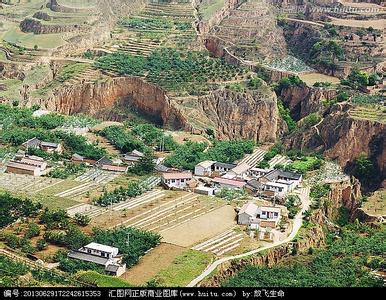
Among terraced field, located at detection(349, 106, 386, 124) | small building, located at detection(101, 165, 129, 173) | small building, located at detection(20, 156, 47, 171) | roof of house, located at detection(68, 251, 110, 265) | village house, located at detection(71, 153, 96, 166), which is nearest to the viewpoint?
roof of house, located at detection(68, 251, 110, 265)

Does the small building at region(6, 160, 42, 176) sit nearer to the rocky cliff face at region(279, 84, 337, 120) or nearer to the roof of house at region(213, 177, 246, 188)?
the roof of house at region(213, 177, 246, 188)

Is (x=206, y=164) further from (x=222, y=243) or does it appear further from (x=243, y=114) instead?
(x=243, y=114)

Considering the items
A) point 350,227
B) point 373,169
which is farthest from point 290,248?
point 373,169

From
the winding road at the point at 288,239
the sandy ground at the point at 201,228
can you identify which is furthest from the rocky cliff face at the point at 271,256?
the sandy ground at the point at 201,228

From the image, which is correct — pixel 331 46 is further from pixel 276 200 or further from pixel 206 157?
pixel 276 200

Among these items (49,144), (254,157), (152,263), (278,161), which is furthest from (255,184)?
(49,144)

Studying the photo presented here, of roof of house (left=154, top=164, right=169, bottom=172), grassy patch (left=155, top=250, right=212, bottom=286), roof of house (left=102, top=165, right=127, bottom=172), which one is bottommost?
roof of house (left=102, top=165, right=127, bottom=172)

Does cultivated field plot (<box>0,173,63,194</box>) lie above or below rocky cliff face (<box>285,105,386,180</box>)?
below

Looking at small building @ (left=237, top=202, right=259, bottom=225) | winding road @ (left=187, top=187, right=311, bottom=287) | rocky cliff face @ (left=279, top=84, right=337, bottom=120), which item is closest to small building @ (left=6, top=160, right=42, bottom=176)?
small building @ (left=237, top=202, right=259, bottom=225)
